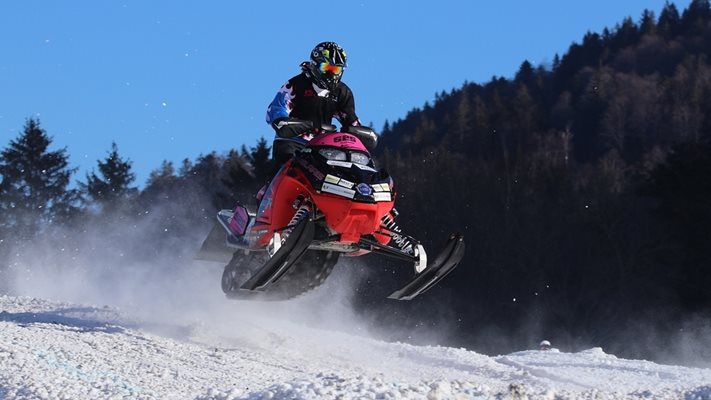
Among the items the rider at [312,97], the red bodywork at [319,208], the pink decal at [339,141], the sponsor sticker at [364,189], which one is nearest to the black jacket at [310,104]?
the rider at [312,97]

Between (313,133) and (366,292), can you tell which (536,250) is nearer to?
(366,292)

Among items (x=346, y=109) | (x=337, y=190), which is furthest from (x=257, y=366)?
(x=346, y=109)

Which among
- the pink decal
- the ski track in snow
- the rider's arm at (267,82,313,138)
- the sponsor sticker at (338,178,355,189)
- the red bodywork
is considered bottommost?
the ski track in snow

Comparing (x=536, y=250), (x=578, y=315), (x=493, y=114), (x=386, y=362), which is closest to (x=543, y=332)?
(x=578, y=315)

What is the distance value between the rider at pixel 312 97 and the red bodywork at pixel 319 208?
373 mm

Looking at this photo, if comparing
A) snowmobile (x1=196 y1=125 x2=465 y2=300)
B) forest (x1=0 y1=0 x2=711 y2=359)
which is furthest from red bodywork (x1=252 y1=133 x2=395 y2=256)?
forest (x1=0 y1=0 x2=711 y2=359)

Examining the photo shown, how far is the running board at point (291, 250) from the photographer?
882 centimetres

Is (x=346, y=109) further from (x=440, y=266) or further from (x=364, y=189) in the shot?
(x=440, y=266)

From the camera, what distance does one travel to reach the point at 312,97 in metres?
10.1

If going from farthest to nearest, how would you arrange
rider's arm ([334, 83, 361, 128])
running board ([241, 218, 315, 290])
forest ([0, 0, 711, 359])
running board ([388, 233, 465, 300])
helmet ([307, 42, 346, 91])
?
forest ([0, 0, 711, 359]) → rider's arm ([334, 83, 361, 128]) → helmet ([307, 42, 346, 91]) → running board ([388, 233, 465, 300]) → running board ([241, 218, 315, 290])

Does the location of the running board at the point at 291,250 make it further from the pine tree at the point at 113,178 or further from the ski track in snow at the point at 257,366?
the pine tree at the point at 113,178

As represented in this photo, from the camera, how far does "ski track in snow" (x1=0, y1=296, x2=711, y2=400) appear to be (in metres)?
6.26

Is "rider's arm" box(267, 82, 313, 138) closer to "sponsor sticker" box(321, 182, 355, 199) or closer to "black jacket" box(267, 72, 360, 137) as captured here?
"black jacket" box(267, 72, 360, 137)

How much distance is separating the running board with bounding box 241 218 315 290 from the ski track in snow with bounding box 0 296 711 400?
855 millimetres
